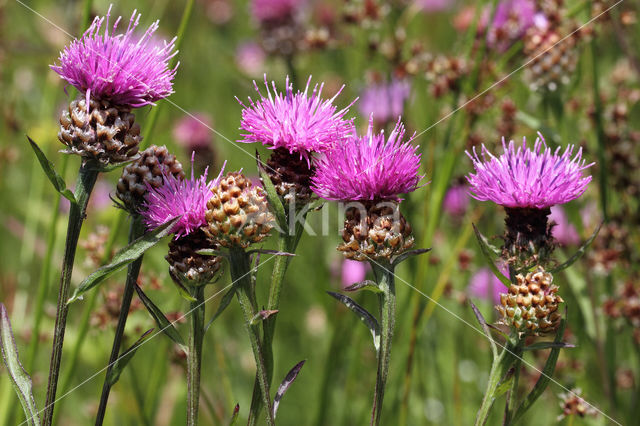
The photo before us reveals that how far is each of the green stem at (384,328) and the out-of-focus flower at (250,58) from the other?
9.15 ft

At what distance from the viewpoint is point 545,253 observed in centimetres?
150

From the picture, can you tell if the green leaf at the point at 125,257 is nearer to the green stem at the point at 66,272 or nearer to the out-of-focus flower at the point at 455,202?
the green stem at the point at 66,272

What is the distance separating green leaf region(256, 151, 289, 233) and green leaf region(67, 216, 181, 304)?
0.23m

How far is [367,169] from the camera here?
137 centimetres

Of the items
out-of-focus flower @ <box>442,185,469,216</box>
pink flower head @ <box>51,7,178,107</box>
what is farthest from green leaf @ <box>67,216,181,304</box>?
out-of-focus flower @ <box>442,185,469,216</box>

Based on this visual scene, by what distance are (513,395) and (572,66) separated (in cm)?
146

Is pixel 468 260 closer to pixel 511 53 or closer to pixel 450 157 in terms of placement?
pixel 450 157

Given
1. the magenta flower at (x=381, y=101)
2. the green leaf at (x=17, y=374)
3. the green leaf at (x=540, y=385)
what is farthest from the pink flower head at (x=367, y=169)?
the magenta flower at (x=381, y=101)

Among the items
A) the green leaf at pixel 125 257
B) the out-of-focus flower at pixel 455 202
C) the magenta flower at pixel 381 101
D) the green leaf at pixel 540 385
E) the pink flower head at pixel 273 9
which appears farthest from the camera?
the pink flower head at pixel 273 9

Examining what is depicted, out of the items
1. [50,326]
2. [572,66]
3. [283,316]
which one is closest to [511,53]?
[572,66]

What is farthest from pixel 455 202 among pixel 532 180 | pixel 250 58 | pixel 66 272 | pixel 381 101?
pixel 250 58

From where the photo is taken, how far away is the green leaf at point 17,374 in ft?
4.03

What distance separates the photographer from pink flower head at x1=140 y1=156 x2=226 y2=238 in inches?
53.2

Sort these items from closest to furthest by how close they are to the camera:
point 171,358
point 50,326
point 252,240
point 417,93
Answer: point 252,240
point 171,358
point 50,326
point 417,93
